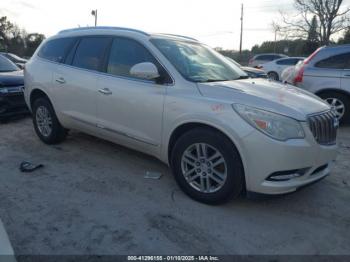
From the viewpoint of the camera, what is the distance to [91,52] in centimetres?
492

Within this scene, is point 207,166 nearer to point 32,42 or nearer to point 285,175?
point 285,175

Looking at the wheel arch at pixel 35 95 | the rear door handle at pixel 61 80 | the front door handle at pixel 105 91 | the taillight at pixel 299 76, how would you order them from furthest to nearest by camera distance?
the taillight at pixel 299 76, the wheel arch at pixel 35 95, the rear door handle at pixel 61 80, the front door handle at pixel 105 91

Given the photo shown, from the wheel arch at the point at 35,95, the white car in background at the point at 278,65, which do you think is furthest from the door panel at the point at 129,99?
the white car in background at the point at 278,65

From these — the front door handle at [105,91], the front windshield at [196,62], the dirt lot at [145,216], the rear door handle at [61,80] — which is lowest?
the dirt lot at [145,216]

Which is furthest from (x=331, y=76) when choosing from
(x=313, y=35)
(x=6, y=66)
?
(x=313, y=35)

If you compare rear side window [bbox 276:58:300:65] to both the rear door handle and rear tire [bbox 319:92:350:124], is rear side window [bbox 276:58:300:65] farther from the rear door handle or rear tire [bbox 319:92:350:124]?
the rear door handle

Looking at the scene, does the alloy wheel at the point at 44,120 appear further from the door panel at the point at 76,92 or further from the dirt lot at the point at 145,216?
the dirt lot at the point at 145,216

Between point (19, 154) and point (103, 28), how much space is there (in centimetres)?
229

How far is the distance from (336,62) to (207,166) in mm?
4976

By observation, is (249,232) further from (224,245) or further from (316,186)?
(316,186)

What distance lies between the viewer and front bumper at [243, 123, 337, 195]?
321 cm

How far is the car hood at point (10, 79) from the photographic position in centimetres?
708

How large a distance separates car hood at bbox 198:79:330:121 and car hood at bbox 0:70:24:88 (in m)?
4.97

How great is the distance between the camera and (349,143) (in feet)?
20.5
